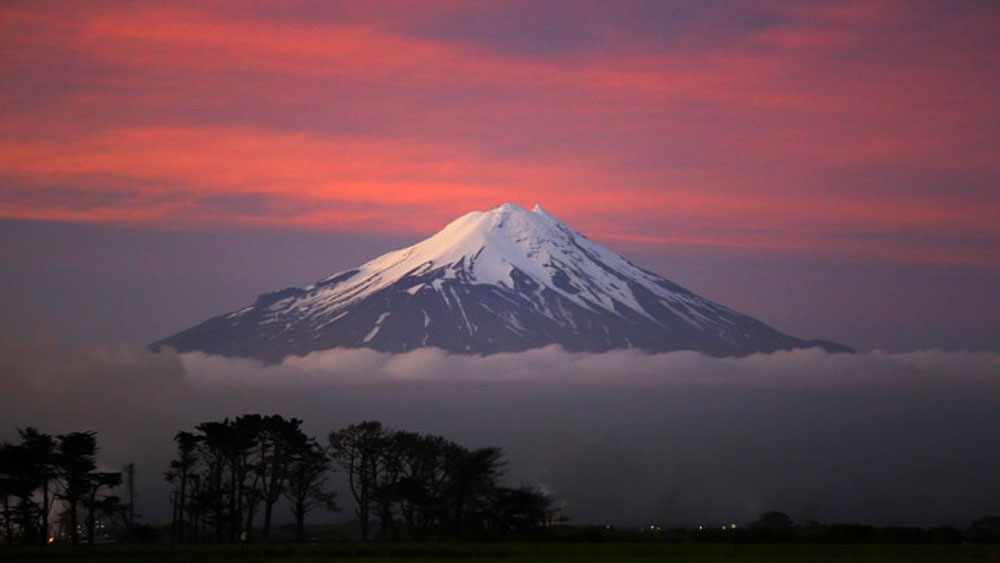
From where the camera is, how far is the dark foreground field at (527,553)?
7231 centimetres

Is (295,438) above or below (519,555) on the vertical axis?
above

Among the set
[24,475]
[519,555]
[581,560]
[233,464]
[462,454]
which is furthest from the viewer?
[462,454]

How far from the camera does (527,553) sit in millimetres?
78125

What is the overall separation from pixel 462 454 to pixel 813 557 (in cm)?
4941

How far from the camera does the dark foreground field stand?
72.3 m

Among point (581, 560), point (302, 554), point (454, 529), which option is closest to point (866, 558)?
point (581, 560)

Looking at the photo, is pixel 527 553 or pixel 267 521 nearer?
pixel 527 553

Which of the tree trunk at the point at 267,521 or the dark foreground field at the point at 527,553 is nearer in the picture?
the dark foreground field at the point at 527,553

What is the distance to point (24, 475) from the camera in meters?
102

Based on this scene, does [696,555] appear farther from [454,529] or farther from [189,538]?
[189,538]

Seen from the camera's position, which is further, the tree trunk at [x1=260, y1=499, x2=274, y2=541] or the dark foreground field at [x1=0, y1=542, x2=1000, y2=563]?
the tree trunk at [x1=260, y1=499, x2=274, y2=541]

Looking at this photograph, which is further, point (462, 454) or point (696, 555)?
point (462, 454)

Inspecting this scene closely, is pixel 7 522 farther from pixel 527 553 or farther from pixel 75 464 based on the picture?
pixel 527 553

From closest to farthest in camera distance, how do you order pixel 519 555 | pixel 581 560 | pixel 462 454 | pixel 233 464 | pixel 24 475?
pixel 581 560 → pixel 519 555 → pixel 24 475 → pixel 233 464 → pixel 462 454
